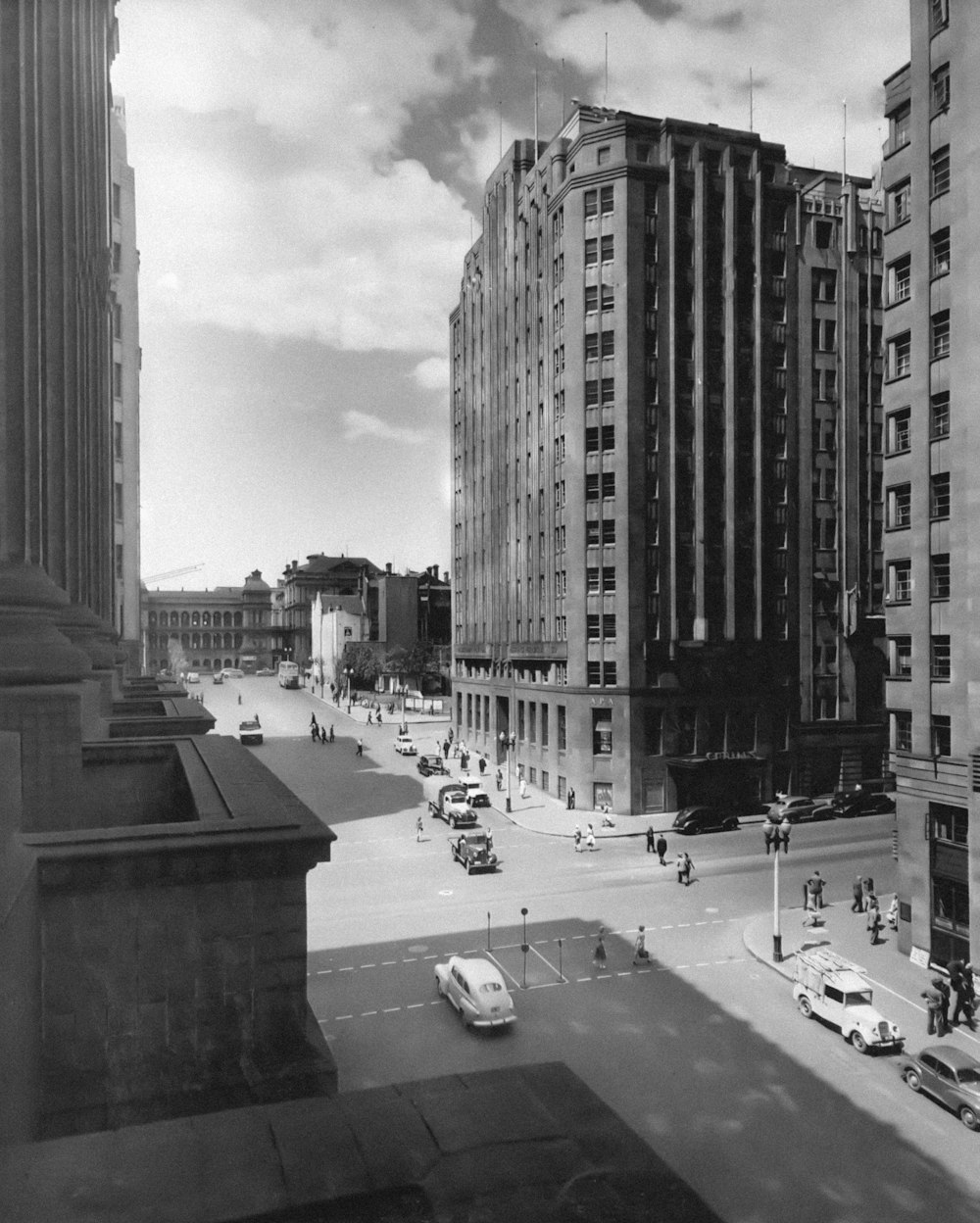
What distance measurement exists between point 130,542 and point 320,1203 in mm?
63698

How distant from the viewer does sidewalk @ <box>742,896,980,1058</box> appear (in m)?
A: 20.8

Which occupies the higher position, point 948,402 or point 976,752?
point 948,402

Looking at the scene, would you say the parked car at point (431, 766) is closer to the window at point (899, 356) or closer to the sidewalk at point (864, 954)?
the sidewalk at point (864, 954)

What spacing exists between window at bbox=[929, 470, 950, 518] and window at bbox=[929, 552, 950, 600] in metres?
1.23

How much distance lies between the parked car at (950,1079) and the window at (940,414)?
16989 millimetres

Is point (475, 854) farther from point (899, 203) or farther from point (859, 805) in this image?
point (899, 203)

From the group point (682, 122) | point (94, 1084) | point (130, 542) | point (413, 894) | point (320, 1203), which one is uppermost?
point (682, 122)

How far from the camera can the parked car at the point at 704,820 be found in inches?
1651

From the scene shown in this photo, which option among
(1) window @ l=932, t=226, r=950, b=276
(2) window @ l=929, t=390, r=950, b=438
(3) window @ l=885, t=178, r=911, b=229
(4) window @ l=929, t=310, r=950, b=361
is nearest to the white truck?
(2) window @ l=929, t=390, r=950, b=438

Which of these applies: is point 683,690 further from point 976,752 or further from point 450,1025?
point 450,1025

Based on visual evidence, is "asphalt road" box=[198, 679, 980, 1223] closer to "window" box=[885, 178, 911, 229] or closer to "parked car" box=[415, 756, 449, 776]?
"parked car" box=[415, 756, 449, 776]

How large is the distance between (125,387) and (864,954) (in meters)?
55.1

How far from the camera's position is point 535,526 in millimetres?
56219

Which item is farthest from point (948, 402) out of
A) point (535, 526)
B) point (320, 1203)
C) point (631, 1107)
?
point (535, 526)
